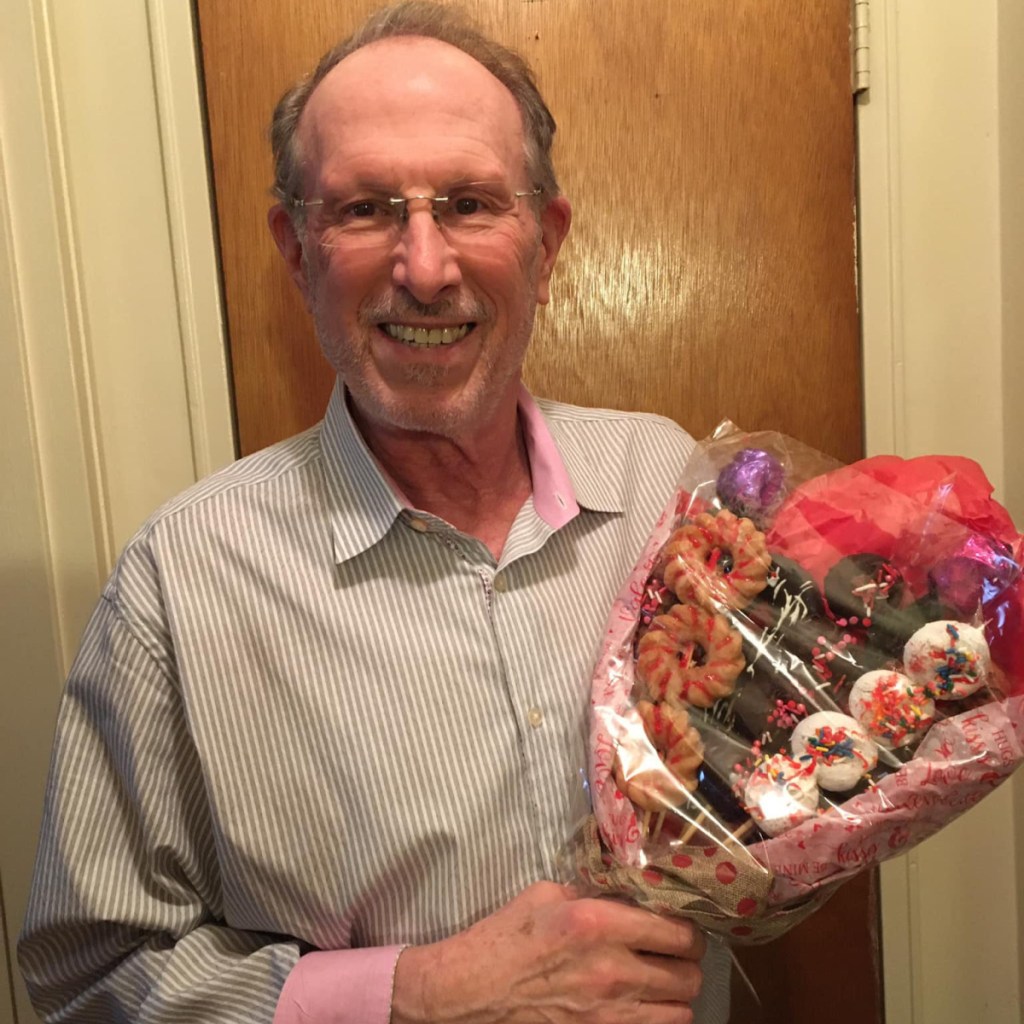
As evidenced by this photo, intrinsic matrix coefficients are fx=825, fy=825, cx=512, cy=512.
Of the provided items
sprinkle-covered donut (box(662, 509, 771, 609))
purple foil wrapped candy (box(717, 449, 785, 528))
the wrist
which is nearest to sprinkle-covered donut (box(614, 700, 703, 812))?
sprinkle-covered donut (box(662, 509, 771, 609))

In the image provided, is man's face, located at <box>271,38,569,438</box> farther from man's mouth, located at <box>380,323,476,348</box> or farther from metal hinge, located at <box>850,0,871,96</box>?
metal hinge, located at <box>850,0,871,96</box>

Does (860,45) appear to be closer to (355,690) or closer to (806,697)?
(806,697)

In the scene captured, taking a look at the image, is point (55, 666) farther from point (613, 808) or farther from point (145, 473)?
point (613, 808)

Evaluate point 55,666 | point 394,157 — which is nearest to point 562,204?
point 394,157

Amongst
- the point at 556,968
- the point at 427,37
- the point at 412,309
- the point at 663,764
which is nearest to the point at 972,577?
the point at 663,764

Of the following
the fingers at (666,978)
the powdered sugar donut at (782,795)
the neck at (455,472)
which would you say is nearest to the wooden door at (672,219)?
the neck at (455,472)

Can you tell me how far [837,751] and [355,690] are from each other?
→ 1.75 feet

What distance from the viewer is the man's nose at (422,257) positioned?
975mm

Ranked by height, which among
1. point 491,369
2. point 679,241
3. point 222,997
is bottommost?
point 222,997

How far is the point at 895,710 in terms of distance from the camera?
74cm

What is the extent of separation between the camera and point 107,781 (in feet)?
3.23

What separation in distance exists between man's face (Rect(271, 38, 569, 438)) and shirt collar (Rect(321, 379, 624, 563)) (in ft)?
0.22

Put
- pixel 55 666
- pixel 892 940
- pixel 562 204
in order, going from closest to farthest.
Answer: pixel 562 204 < pixel 55 666 < pixel 892 940

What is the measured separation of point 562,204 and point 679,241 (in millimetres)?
321
